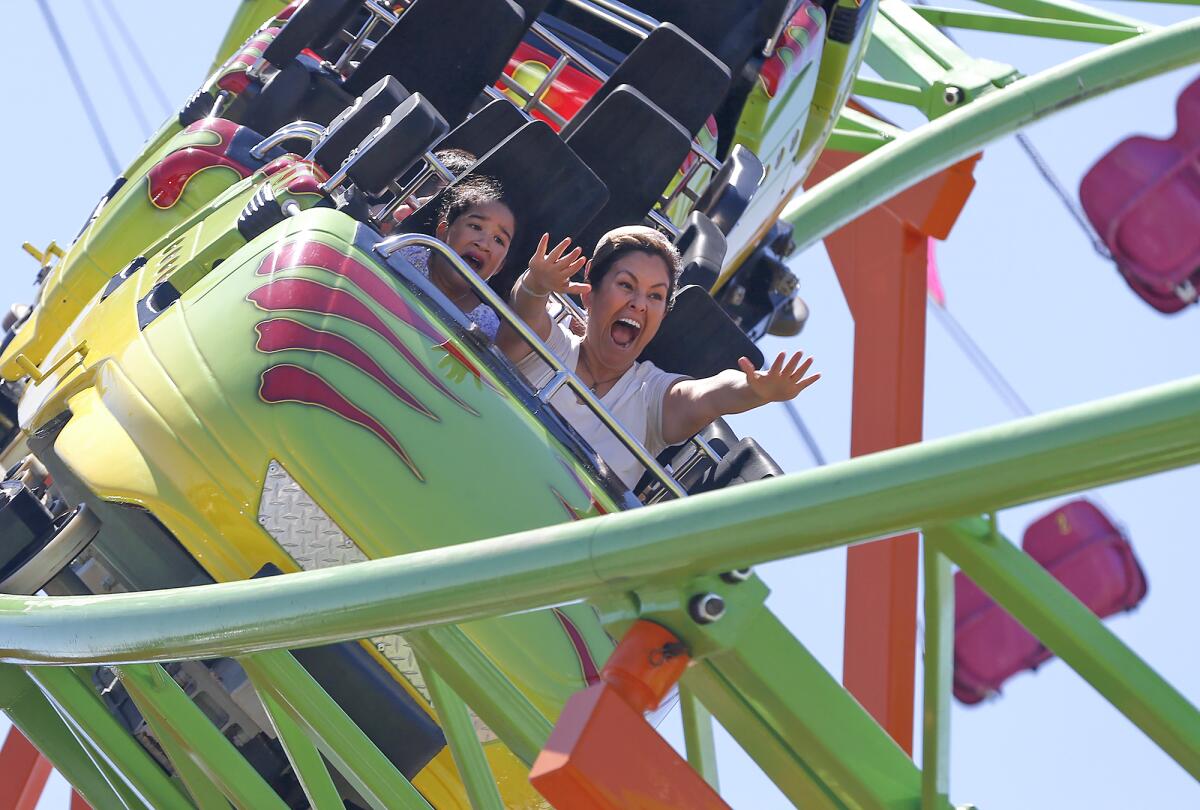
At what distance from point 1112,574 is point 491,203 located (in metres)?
6.30

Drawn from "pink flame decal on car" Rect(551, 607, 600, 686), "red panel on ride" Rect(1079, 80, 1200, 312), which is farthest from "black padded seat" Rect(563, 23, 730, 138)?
"red panel on ride" Rect(1079, 80, 1200, 312)

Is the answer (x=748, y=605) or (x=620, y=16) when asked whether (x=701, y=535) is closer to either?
(x=748, y=605)

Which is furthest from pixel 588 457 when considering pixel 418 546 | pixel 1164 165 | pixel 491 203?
pixel 1164 165

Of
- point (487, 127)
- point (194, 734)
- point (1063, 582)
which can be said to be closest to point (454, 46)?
point (487, 127)

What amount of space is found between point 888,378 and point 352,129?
293cm

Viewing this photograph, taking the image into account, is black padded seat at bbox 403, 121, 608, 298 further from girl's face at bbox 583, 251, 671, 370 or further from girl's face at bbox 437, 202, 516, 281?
girl's face at bbox 583, 251, 671, 370

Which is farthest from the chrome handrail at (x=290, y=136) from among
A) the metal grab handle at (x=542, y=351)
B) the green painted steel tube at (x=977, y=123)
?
the green painted steel tube at (x=977, y=123)

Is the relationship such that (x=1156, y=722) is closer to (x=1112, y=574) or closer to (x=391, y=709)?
(x=391, y=709)

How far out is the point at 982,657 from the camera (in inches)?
365

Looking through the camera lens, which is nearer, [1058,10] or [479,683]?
[479,683]

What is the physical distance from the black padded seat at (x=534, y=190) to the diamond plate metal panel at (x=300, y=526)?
0.73m

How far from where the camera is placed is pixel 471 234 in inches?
136

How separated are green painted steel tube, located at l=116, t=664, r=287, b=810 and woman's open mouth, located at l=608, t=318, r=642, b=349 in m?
1.03

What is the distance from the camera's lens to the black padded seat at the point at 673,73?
466 cm
